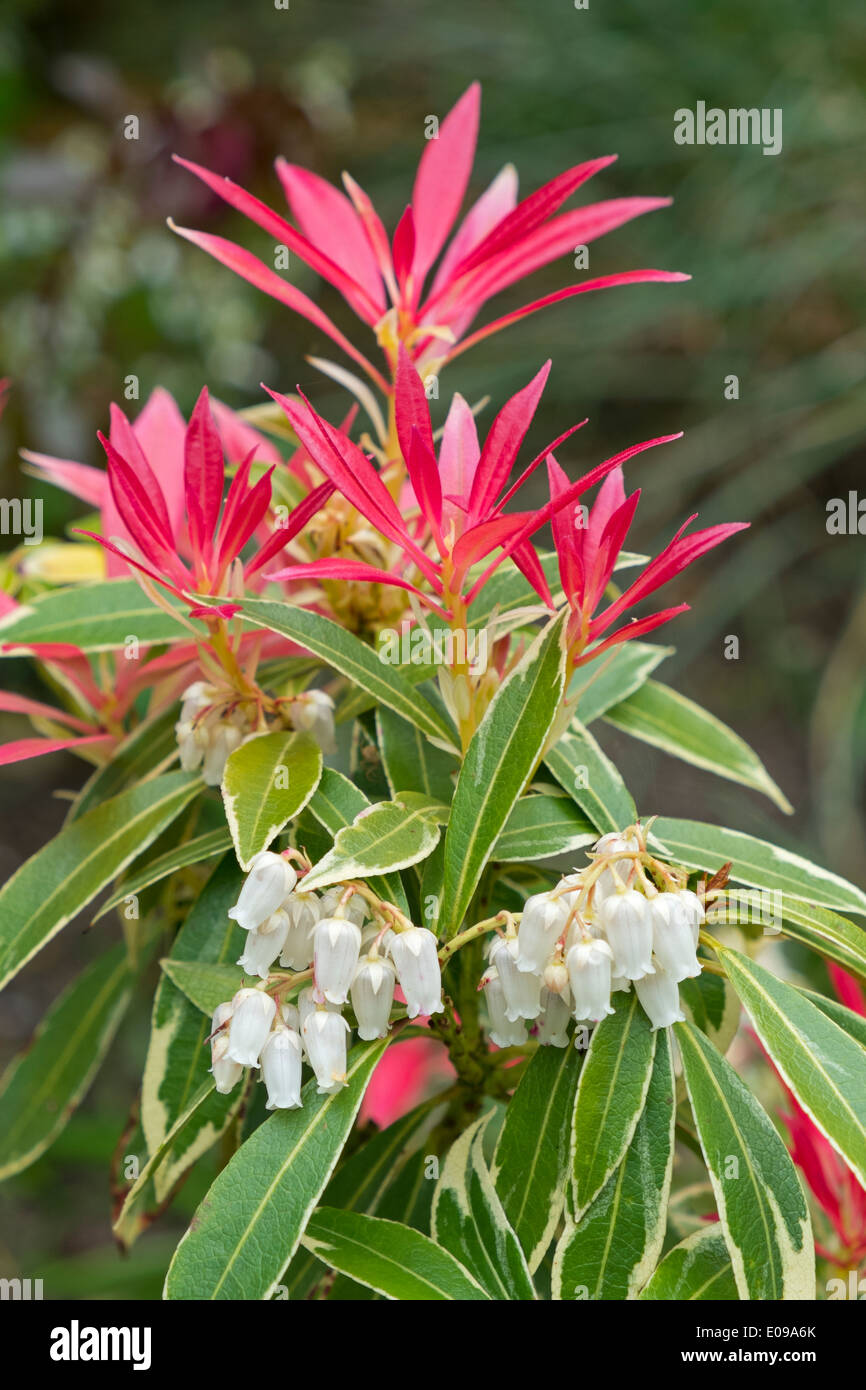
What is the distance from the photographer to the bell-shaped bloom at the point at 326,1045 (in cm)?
44

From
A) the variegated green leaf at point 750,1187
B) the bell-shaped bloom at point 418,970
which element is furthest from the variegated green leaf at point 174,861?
→ the variegated green leaf at point 750,1187

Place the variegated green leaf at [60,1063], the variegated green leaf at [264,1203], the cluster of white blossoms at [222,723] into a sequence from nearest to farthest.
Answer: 1. the variegated green leaf at [264,1203]
2. the cluster of white blossoms at [222,723]
3. the variegated green leaf at [60,1063]

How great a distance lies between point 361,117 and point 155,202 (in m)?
1.33

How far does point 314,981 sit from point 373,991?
3 cm

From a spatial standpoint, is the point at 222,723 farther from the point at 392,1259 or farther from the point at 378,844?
the point at 392,1259

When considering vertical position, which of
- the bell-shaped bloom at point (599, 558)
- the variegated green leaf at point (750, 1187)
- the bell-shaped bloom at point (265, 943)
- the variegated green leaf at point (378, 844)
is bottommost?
the variegated green leaf at point (750, 1187)

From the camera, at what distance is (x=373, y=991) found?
44 cm

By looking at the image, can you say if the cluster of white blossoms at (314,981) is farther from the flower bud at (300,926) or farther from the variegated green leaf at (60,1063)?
the variegated green leaf at (60,1063)

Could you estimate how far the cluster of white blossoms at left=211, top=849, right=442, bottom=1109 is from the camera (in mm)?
438

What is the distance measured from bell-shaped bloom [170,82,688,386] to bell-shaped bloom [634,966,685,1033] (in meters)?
0.29

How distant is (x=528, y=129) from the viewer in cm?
236

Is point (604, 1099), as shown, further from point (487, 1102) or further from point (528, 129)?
point (528, 129)

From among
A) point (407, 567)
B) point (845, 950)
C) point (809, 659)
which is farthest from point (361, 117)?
point (845, 950)

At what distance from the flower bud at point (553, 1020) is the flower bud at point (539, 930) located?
3cm
